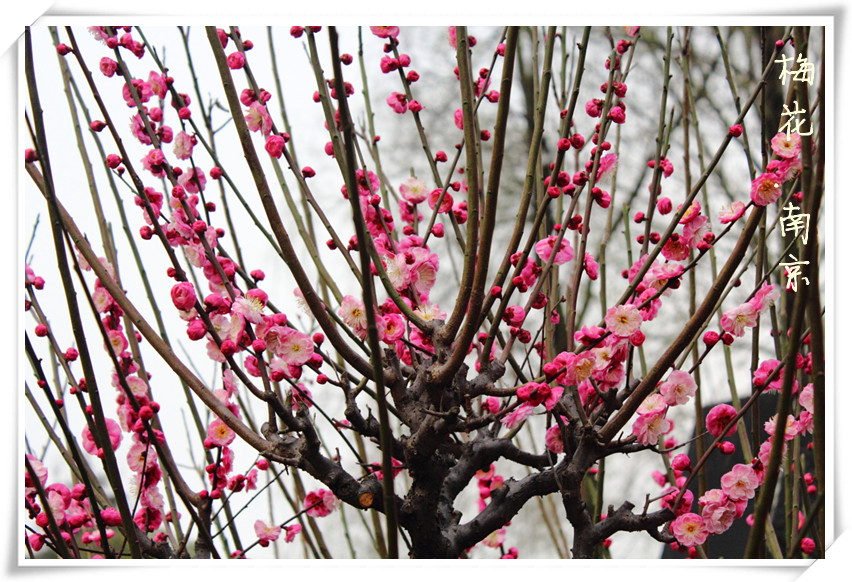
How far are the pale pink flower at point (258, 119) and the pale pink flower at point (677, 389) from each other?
1.81 ft

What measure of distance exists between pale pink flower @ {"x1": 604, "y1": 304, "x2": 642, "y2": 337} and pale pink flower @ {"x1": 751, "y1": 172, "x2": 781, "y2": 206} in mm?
166

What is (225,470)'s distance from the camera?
1027mm

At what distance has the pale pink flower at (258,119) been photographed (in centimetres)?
97

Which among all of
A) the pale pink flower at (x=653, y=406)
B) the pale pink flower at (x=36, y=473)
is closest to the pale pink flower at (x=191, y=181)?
the pale pink flower at (x=36, y=473)

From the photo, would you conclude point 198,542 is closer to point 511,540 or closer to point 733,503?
point 733,503

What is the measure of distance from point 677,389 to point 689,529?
16cm

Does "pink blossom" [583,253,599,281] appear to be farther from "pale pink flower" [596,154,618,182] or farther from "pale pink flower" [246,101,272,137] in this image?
"pale pink flower" [246,101,272,137]

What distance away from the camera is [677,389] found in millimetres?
905

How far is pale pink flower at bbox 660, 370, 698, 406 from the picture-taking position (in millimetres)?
900

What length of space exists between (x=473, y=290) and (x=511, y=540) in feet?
4.76

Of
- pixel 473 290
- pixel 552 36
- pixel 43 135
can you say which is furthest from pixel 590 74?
pixel 43 135

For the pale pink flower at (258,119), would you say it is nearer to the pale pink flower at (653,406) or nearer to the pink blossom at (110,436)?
the pink blossom at (110,436)

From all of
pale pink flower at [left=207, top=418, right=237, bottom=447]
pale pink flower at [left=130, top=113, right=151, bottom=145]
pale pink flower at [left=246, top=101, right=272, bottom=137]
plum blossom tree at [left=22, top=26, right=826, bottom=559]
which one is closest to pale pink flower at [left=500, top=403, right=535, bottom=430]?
plum blossom tree at [left=22, top=26, right=826, bottom=559]
